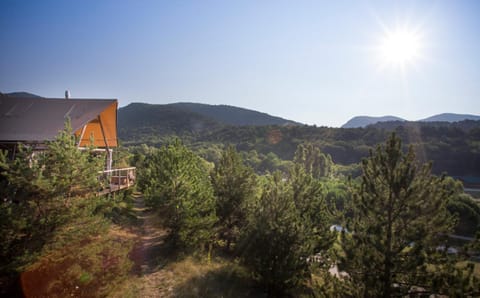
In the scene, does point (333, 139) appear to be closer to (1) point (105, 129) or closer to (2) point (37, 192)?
(1) point (105, 129)

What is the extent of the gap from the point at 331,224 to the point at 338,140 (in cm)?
10708

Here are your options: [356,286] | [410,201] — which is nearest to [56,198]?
[356,286]

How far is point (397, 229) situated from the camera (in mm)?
7078

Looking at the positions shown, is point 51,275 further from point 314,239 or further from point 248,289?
point 314,239

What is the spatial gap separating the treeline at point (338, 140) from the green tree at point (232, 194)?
65064mm

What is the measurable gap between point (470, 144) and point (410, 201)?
103 metres

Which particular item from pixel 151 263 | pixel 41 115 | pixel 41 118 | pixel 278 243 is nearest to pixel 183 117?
pixel 41 115

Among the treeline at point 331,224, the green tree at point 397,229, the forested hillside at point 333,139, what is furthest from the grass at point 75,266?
the forested hillside at point 333,139

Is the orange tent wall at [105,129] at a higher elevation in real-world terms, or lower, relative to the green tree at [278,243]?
higher

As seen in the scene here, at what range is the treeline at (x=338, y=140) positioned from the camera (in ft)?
250

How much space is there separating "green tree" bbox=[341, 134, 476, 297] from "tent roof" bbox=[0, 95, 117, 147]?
11.2 meters

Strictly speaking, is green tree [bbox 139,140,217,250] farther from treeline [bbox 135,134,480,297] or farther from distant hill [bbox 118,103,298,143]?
distant hill [bbox 118,103,298,143]

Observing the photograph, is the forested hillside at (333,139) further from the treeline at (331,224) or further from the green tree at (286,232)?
the green tree at (286,232)

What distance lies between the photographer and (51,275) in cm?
697
